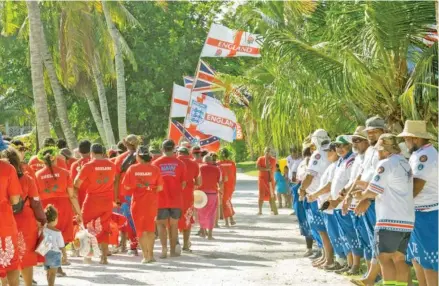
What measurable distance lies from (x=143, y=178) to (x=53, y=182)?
171 cm

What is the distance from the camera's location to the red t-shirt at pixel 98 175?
14680 mm

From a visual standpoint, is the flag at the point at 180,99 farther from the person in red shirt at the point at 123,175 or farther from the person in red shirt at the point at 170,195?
the person in red shirt at the point at 170,195

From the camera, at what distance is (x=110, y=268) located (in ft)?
47.9

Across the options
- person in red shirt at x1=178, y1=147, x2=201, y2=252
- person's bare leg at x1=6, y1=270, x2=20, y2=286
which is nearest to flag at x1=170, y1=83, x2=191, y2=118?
person in red shirt at x1=178, y1=147, x2=201, y2=252

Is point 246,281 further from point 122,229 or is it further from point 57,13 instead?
point 57,13

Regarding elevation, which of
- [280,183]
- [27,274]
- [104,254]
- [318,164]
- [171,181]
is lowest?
[280,183]

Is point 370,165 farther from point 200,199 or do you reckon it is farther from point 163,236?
point 200,199

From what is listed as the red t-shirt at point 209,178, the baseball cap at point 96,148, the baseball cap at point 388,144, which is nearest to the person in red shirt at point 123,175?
the baseball cap at point 96,148

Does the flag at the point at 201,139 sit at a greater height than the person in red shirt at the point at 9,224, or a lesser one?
lesser

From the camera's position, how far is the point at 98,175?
14.8 m

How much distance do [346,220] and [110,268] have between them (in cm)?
385

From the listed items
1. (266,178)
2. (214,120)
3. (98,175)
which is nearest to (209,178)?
(98,175)

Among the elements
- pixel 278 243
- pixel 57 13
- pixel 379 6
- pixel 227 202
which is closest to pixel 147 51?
pixel 57 13

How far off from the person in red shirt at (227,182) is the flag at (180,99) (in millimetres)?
8519
